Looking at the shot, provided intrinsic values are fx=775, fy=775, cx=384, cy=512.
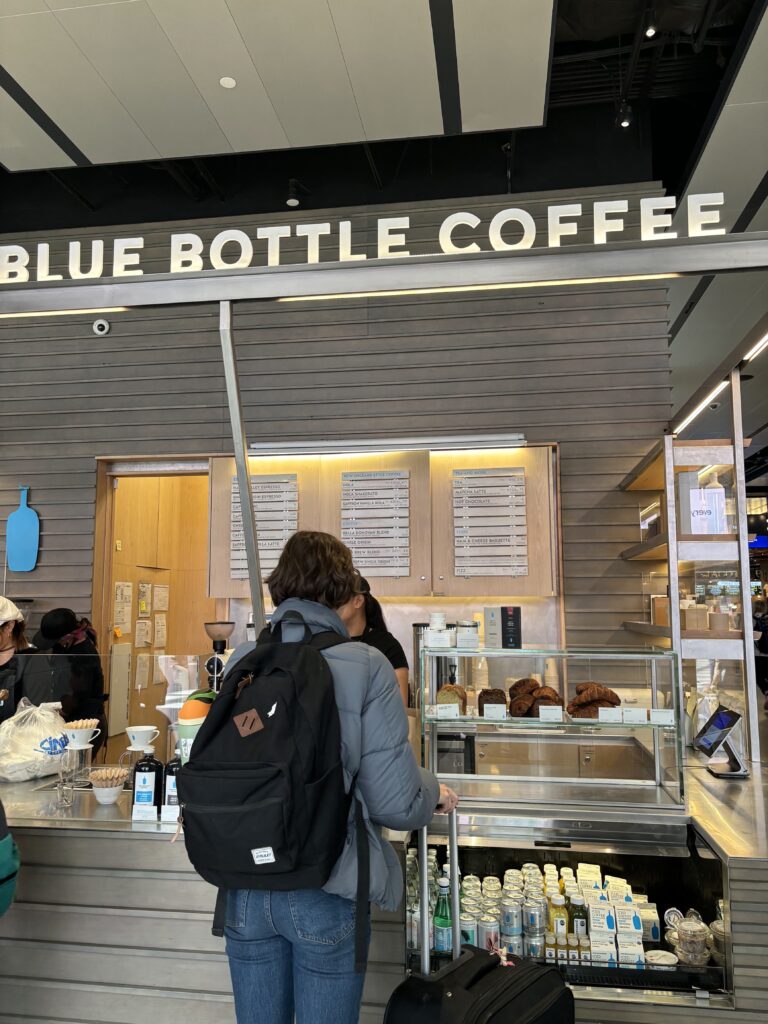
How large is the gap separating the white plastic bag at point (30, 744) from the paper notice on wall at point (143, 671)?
0.99 feet

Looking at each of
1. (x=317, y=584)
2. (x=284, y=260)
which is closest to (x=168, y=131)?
(x=284, y=260)

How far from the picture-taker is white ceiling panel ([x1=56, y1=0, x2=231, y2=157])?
399 cm

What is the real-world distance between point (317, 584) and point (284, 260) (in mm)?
4557

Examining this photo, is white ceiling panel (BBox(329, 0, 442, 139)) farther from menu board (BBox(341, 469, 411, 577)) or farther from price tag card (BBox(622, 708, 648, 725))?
price tag card (BBox(622, 708, 648, 725))

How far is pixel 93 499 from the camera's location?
226 inches

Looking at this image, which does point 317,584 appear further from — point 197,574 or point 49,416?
point 197,574

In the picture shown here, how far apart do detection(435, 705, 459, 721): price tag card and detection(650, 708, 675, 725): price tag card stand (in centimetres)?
56

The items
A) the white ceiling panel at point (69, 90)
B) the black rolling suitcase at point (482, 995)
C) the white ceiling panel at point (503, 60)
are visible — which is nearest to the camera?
the black rolling suitcase at point (482, 995)

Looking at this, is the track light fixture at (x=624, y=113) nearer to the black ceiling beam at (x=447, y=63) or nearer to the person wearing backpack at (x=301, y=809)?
the black ceiling beam at (x=447, y=63)

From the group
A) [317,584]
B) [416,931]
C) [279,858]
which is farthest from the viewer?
[416,931]

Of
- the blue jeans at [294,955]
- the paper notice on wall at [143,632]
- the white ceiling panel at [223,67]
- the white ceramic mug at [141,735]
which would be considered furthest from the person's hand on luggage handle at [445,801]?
the paper notice on wall at [143,632]

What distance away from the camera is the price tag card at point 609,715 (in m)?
2.23

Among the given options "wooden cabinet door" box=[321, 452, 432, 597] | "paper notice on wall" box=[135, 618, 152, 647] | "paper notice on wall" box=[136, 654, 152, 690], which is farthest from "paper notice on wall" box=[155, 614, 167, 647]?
"paper notice on wall" box=[136, 654, 152, 690]

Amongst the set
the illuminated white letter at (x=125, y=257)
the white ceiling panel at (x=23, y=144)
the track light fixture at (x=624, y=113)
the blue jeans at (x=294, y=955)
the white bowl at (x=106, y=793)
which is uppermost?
the track light fixture at (x=624, y=113)
